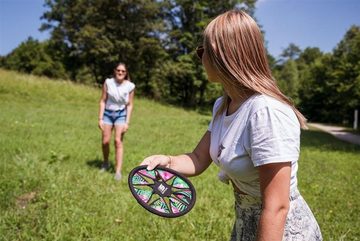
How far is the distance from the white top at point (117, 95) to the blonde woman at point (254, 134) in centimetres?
507

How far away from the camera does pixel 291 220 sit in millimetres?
1869

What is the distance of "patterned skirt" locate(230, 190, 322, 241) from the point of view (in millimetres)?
1868

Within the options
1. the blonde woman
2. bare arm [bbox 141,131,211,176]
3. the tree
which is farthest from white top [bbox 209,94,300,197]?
the tree

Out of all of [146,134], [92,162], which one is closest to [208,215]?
[92,162]

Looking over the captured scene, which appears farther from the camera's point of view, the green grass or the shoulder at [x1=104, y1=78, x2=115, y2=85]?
the shoulder at [x1=104, y1=78, x2=115, y2=85]

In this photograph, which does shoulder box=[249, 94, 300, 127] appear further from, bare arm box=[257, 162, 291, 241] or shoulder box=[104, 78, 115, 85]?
shoulder box=[104, 78, 115, 85]

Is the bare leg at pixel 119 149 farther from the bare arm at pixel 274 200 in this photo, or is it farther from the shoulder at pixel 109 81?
the bare arm at pixel 274 200

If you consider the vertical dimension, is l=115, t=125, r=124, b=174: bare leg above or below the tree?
below

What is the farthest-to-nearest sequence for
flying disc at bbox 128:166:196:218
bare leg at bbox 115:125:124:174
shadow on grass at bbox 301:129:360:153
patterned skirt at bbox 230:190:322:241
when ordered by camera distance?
shadow on grass at bbox 301:129:360:153 → bare leg at bbox 115:125:124:174 → flying disc at bbox 128:166:196:218 → patterned skirt at bbox 230:190:322:241

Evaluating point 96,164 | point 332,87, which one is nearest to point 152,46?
point 332,87

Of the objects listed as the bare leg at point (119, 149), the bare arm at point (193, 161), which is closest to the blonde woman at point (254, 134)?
the bare arm at point (193, 161)

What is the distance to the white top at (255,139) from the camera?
5.33 feet

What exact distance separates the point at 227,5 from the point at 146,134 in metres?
29.5

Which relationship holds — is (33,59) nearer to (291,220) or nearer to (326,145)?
(326,145)
